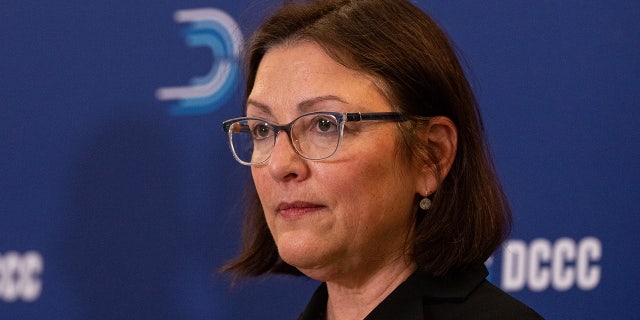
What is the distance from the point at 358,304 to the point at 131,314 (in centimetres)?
101

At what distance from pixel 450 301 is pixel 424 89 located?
0.37 meters

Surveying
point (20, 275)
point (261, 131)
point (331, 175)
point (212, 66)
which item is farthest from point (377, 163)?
point (20, 275)

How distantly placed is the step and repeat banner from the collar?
0.83 m

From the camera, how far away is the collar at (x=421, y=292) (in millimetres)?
1431

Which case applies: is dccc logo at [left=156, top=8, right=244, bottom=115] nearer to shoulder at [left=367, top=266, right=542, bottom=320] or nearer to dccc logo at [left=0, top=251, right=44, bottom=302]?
dccc logo at [left=0, top=251, right=44, bottom=302]

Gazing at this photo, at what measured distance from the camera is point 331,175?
4.55 feet

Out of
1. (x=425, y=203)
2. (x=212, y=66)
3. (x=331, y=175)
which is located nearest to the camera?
(x=331, y=175)

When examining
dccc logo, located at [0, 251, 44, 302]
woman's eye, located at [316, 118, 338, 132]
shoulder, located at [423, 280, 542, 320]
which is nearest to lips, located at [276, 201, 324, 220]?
woman's eye, located at [316, 118, 338, 132]

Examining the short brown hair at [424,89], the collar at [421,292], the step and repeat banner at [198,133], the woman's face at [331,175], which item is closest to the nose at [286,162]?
the woman's face at [331,175]

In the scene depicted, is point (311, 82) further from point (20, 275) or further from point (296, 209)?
point (20, 275)

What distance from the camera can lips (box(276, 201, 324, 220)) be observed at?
4.64 ft

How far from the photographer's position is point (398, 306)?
1449mm

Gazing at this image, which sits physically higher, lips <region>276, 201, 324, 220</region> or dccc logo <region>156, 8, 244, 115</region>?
dccc logo <region>156, 8, 244, 115</region>

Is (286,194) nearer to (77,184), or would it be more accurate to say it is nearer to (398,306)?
(398,306)
